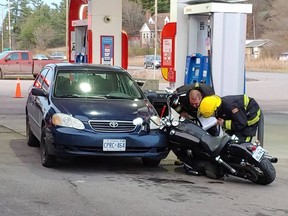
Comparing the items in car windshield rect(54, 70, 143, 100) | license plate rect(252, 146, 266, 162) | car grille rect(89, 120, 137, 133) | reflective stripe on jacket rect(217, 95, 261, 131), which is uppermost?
car windshield rect(54, 70, 143, 100)

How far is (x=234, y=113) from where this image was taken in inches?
313

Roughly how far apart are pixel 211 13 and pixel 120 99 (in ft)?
10.7

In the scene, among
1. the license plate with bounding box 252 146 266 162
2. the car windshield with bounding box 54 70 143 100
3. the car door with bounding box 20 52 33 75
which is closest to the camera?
the license plate with bounding box 252 146 266 162

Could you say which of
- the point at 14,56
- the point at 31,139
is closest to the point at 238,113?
the point at 31,139

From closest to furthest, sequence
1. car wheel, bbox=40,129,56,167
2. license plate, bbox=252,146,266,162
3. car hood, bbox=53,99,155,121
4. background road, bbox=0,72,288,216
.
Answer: background road, bbox=0,72,288,216 → license plate, bbox=252,146,266,162 → car hood, bbox=53,99,155,121 → car wheel, bbox=40,129,56,167

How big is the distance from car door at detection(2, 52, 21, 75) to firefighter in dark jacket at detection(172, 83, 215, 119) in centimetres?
2609

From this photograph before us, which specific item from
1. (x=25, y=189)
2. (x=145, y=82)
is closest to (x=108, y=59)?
(x=145, y=82)

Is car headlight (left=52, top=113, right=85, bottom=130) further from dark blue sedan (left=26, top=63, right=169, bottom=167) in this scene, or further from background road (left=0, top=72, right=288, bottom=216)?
background road (left=0, top=72, right=288, bottom=216)

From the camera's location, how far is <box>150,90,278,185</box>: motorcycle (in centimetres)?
747

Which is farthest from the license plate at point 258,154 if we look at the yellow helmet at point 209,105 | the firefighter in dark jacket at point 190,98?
the firefighter in dark jacket at point 190,98

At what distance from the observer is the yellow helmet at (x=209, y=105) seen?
26.1ft

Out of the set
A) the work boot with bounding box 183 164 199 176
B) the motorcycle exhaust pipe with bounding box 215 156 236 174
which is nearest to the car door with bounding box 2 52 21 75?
the work boot with bounding box 183 164 199 176

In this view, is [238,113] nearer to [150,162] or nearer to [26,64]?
[150,162]

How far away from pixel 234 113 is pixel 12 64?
27.0 metres
